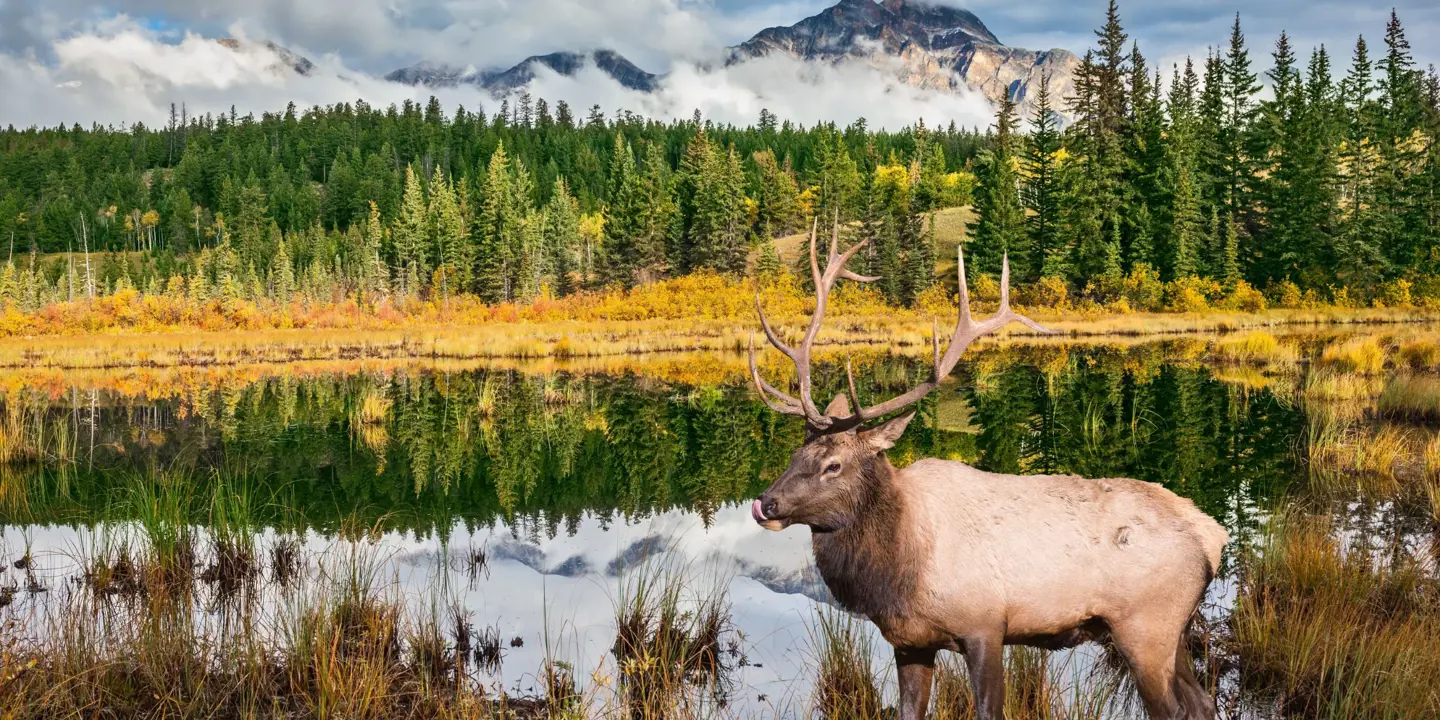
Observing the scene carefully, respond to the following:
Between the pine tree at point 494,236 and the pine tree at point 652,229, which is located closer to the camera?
the pine tree at point 652,229

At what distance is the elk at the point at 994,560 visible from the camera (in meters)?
3.90

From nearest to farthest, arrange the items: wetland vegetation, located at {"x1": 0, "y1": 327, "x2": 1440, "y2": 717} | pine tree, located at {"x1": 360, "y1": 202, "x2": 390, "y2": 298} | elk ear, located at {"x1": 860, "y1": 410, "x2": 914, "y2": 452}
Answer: elk ear, located at {"x1": 860, "y1": 410, "x2": 914, "y2": 452}
wetland vegetation, located at {"x1": 0, "y1": 327, "x2": 1440, "y2": 717}
pine tree, located at {"x1": 360, "y1": 202, "x2": 390, "y2": 298}

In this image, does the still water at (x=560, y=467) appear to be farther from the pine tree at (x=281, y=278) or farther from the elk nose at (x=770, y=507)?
the pine tree at (x=281, y=278)

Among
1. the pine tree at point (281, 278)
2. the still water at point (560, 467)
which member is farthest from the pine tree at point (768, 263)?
the pine tree at point (281, 278)

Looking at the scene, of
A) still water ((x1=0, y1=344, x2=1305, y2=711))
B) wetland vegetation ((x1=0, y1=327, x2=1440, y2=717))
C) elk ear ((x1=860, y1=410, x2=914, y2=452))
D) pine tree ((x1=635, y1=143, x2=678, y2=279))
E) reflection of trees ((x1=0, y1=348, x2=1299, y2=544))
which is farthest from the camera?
pine tree ((x1=635, y1=143, x2=678, y2=279))

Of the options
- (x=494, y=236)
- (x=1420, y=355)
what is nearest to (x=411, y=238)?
(x=494, y=236)

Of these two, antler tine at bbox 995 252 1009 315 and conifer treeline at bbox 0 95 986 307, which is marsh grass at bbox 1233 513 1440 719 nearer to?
antler tine at bbox 995 252 1009 315

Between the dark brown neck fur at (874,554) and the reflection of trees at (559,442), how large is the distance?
6.14 meters

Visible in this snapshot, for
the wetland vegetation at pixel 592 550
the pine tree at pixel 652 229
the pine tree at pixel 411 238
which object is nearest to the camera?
the wetland vegetation at pixel 592 550

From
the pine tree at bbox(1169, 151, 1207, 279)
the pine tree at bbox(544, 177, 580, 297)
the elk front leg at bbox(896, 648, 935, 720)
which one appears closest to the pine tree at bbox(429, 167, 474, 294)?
the pine tree at bbox(544, 177, 580, 297)

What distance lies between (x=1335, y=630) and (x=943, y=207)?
94.6 meters

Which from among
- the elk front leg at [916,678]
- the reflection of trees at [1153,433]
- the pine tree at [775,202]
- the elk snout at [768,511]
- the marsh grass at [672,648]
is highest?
the pine tree at [775,202]

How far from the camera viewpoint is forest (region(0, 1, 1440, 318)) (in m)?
49.2

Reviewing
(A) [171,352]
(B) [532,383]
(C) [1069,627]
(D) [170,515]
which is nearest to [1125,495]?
(C) [1069,627]
